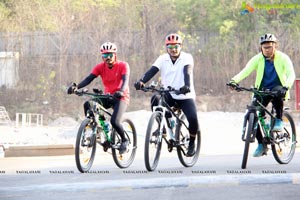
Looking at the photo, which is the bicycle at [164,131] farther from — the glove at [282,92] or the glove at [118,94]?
the glove at [282,92]

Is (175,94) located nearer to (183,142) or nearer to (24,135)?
(183,142)

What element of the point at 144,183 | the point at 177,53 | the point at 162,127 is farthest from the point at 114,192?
the point at 177,53

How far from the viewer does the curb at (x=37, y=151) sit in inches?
768

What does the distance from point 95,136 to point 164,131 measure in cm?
99

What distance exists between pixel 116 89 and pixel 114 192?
354 centimetres

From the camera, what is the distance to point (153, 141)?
1252cm

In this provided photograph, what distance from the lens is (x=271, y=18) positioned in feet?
162

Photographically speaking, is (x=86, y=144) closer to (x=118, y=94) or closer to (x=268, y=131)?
(x=118, y=94)

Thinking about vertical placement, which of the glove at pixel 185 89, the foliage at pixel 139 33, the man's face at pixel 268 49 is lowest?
the glove at pixel 185 89

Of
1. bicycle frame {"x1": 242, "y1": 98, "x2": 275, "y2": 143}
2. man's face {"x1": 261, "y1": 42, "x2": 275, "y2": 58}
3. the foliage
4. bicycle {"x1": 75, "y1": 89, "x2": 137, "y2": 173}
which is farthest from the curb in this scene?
the foliage

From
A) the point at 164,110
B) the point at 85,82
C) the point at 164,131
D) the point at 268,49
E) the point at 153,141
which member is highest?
the point at 268,49

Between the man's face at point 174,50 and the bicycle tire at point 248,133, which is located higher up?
the man's face at point 174,50

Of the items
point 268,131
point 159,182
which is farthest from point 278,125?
point 159,182

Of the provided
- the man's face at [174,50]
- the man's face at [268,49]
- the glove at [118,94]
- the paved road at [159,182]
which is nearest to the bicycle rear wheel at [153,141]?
the paved road at [159,182]
